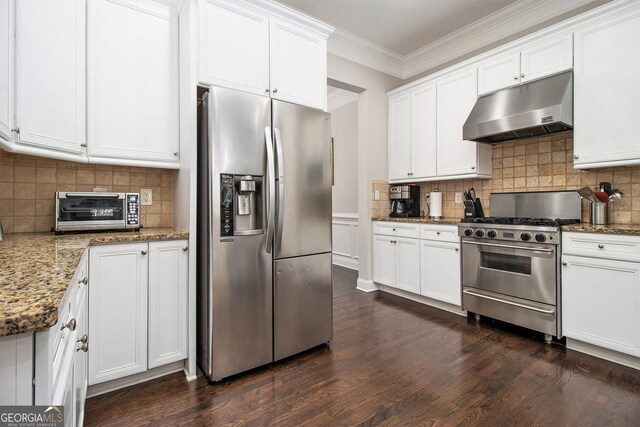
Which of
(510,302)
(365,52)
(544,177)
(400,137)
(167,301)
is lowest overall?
(510,302)

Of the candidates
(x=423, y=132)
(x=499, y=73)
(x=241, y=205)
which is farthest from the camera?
(x=423, y=132)

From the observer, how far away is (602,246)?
2.23 m

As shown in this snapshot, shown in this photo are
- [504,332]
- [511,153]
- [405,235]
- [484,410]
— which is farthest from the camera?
[405,235]

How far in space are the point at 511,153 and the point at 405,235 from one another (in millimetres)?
1370

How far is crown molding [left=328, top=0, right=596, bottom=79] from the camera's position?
10.1 ft

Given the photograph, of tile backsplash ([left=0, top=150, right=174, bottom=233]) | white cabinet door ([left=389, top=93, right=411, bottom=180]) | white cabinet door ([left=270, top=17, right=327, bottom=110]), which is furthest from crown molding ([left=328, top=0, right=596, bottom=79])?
tile backsplash ([left=0, top=150, right=174, bottom=233])

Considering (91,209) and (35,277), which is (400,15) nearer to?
(91,209)

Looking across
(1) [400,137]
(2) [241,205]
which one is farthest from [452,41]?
(2) [241,205]

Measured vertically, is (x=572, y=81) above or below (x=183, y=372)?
above

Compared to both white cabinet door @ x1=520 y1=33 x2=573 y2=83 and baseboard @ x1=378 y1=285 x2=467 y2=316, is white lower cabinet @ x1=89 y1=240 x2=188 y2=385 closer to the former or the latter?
baseboard @ x1=378 y1=285 x2=467 y2=316

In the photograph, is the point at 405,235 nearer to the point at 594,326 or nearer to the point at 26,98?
the point at 594,326

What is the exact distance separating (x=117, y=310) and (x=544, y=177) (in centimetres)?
365

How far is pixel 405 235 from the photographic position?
366cm

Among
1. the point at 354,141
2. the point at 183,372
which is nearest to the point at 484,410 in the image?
the point at 183,372
